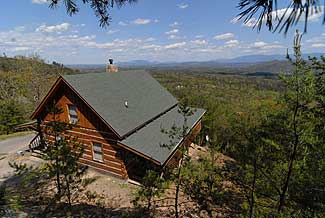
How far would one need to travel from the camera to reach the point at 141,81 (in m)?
22.8

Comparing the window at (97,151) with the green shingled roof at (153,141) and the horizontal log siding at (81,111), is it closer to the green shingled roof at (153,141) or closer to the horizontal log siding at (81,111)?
the horizontal log siding at (81,111)

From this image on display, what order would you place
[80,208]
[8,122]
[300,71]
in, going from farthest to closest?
1. [8,122]
2. [80,208]
3. [300,71]

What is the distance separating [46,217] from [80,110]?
349 inches

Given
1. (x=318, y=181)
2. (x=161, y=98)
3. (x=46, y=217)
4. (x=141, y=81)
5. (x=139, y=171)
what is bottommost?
(x=139, y=171)

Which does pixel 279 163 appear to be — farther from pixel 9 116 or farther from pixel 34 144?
pixel 9 116

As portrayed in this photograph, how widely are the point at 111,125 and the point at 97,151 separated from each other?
266 cm

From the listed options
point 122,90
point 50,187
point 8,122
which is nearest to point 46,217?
point 50,187

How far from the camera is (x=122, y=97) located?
17828mm

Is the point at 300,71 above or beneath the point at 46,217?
above

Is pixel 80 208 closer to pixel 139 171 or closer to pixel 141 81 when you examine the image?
pixel 139 171

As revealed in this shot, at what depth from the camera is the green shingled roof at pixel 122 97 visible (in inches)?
592

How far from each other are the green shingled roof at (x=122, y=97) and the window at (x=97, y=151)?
7.43ft

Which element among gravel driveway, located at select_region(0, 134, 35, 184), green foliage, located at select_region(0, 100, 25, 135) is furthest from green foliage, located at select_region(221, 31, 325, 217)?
green foliage, located at select_region(0, 100, 25, 135)

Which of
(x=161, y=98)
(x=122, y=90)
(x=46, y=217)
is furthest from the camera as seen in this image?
(x=161, y=98)
